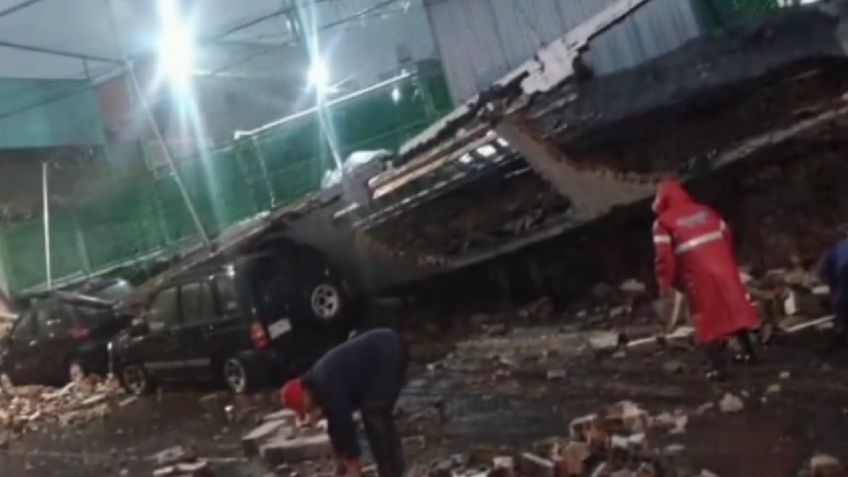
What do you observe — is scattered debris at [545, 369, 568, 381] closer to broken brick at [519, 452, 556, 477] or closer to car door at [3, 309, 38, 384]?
broken brick at [519, 452, 556, 477]

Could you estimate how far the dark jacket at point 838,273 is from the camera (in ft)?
24.3

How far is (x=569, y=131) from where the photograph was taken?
45.4 feet

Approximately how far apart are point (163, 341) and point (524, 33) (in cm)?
846

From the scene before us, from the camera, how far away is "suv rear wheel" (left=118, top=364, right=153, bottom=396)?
1684 cm

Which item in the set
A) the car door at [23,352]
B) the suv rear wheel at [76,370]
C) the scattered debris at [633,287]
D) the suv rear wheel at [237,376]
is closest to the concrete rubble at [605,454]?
the scattered debris at [633,287]

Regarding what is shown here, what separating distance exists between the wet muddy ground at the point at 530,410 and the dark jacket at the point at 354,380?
158 cm

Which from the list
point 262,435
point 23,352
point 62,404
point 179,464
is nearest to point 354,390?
point 262,435

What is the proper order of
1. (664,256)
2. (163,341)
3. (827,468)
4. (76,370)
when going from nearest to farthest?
(827,468) < (664,256) < (163,341) < (76,370)

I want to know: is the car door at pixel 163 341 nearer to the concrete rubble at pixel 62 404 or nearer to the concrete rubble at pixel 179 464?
the concrete rubble at pixel 62 404

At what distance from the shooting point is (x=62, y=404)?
17922 millimetres

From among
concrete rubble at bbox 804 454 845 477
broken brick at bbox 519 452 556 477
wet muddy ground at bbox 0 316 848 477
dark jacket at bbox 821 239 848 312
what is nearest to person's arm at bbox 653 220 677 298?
wet muddy ground at bbox 0 316 848 477

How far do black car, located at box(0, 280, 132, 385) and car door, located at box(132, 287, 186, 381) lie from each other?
7.40ft

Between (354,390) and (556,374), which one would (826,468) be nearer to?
(354,390)

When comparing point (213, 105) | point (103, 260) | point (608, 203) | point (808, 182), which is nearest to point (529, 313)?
point (608, 203)
